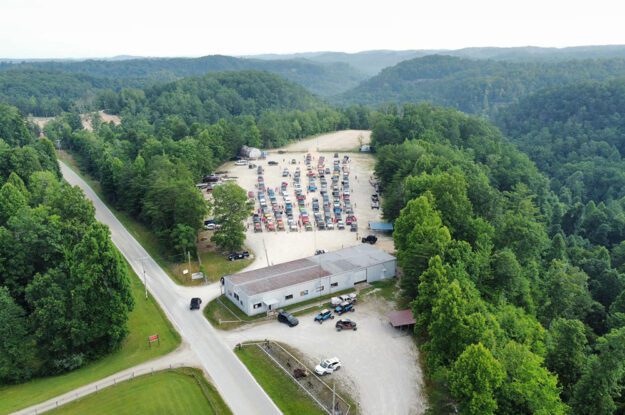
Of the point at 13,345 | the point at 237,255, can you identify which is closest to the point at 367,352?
the point at 237,255

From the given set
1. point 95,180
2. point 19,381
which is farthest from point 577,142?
point 19,381

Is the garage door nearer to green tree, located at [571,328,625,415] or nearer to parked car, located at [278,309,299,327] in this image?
parked car, located at [278,309,299,327]

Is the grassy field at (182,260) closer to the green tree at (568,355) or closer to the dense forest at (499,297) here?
the dense forest at (499,297)

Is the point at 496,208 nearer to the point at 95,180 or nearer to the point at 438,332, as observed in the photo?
the point at 438,332

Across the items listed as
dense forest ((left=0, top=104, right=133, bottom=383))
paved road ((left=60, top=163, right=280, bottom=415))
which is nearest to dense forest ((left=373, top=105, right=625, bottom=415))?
paved road ((left=60, top=163, right=280, bottom=415))

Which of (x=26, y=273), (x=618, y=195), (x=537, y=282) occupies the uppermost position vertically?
(x=26, y=273)

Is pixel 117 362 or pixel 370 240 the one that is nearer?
pixel 117 362

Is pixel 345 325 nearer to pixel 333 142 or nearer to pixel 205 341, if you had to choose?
pixel 205 341
